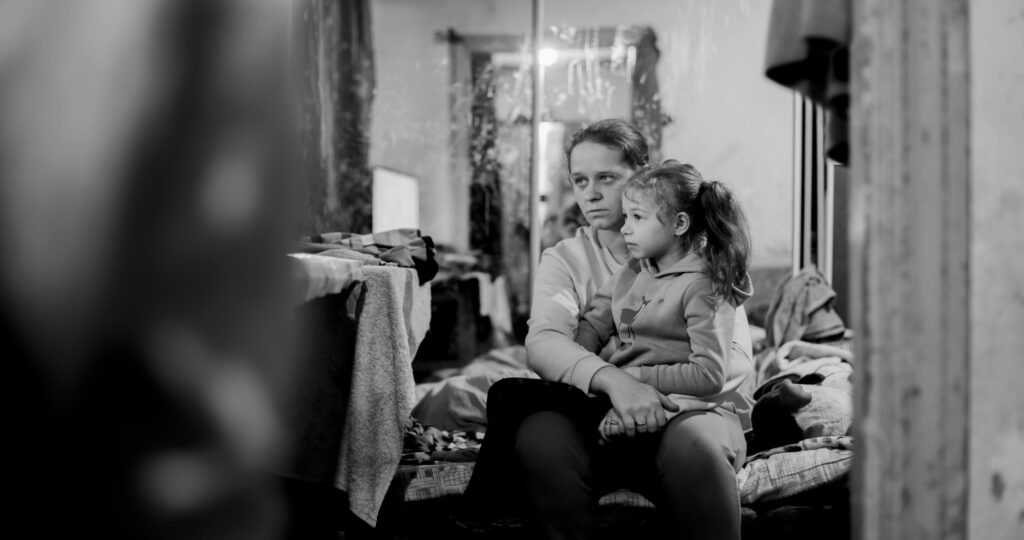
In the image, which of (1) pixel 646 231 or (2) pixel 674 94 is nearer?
(1) pixel 646 231

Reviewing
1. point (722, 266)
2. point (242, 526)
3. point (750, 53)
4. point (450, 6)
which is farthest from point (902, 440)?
point (450, 6)

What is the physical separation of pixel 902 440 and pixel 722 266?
0.74m

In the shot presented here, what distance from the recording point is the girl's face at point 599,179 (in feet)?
5.91

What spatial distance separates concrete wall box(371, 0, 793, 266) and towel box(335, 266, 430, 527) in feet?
7.69

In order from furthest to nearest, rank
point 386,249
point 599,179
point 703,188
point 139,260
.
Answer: point 386,249 < point 599,179 < point 703,188 < point 139,260

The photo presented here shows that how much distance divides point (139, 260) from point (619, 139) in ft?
4.38

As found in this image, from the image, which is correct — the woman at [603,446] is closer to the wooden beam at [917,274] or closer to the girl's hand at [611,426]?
the girl's hand at [611,426]

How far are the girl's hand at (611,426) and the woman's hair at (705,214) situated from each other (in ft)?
1.02

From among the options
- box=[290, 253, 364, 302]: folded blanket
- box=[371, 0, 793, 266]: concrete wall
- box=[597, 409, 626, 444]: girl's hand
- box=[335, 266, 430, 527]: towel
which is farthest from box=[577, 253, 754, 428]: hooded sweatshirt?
box=[371, 0, 793, 266]: concrete wall

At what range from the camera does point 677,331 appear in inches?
60.9

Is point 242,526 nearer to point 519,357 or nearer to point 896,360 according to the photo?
point 896,360

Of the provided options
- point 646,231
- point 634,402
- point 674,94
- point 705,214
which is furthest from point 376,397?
point 674,94

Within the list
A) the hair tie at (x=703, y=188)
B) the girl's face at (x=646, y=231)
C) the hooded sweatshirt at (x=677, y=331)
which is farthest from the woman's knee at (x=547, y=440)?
the hair tie at (x=703, y=188)

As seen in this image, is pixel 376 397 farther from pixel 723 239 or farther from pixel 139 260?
pixel 139 260
